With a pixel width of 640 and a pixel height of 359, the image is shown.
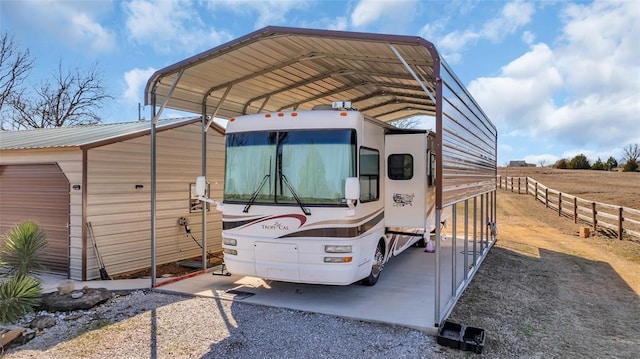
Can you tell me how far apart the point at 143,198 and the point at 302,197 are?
4242 millimetres

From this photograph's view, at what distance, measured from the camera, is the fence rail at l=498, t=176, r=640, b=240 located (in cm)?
1211

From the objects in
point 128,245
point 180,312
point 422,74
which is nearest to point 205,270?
point 128,245

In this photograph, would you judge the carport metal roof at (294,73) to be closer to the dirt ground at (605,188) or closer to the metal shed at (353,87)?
the metal shed at (353,87)

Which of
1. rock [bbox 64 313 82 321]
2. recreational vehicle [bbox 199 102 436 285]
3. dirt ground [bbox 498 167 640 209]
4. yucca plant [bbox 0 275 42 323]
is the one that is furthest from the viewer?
dirt ground [bbox 498 167 640 209]

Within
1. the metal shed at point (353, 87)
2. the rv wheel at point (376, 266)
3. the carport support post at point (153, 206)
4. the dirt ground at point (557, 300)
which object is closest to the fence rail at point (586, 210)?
the dirt ground at point (557, 300)

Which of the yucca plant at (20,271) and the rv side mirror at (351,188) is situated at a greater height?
the rv side mirror at (351,188)

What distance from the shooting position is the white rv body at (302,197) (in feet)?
17.5

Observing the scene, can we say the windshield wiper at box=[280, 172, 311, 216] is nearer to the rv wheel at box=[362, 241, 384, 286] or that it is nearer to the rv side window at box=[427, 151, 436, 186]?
the rv wheel at box=[362, 241, 384, 286]

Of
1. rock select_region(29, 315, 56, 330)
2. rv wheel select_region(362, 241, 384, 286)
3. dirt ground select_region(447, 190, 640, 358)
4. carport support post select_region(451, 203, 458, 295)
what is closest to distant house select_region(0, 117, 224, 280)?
rock select_region(29, 315, 56, 330)

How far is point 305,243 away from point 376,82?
4203 mm

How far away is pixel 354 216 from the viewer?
5.34m

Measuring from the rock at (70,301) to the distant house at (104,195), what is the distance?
158 centimetres

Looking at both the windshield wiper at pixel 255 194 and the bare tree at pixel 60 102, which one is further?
the bare tree at pixel 60 102

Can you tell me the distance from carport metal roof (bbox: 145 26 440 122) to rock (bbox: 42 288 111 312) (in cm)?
295
